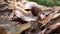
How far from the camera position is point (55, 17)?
1237 millimetres

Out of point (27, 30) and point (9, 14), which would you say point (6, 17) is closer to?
point (9, 14)

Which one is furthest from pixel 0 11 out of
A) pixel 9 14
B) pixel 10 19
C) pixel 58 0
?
pixel 58 0

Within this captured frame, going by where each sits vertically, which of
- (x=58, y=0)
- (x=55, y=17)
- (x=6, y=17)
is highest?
(x=55, y=17)

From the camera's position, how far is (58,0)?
384 centimetres

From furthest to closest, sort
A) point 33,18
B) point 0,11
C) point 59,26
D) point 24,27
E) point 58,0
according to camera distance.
A: point 58,0
point 0,11
point 33,18
point 24,27
point 59,26

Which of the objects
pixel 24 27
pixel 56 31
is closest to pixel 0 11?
pixel 24 27

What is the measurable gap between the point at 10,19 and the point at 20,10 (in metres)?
0.18

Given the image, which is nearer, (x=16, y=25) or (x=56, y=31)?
(x=56, y=31)

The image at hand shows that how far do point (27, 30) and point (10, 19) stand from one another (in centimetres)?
34

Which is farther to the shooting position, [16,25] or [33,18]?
[33,18]

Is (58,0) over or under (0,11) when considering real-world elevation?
under

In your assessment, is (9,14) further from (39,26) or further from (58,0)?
(58,0)

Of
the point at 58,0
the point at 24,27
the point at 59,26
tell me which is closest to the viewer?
the point at 59,26

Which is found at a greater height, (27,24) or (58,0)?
(27,24)
